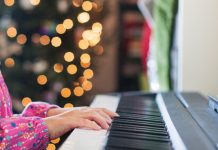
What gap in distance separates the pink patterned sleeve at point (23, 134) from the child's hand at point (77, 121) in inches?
0.7

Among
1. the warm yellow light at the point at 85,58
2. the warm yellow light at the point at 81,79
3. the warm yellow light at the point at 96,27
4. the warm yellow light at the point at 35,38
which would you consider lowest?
the warm yellow light at the point at 81,79

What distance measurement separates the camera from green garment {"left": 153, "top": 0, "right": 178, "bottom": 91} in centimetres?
175

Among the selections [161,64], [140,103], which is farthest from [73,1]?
[140,103]

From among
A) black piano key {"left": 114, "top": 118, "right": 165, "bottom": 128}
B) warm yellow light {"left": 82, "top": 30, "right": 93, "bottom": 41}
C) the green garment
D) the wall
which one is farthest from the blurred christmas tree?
black piano key {"left": 114, "top": 118, "right": 165, "bottom": 128}

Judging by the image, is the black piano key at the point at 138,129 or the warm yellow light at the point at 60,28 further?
the warm yellow light at the point at 60,28

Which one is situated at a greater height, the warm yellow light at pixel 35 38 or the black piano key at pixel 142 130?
the warm yellow light at pixel 35 38

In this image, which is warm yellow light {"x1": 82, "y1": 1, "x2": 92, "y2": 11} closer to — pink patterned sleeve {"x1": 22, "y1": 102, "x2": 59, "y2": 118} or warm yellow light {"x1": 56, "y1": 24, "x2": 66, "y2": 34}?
warm yellow light {"x1": 56, "y1": 24, "x2": 66, "y2": 34}

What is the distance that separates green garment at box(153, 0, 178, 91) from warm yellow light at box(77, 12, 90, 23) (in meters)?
1.42

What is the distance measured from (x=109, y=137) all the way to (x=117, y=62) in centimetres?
358

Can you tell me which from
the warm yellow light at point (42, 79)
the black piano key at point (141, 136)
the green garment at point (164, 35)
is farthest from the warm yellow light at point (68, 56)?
the black piano key at point (141, 136)

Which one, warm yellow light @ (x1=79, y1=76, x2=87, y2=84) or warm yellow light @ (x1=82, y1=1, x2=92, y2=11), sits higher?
warm yellow light @ (x1=82, y1=1, x2=92, y2=11)

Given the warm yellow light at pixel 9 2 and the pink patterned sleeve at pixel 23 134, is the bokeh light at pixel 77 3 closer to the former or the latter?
the warm yellow light at pixel 9 2

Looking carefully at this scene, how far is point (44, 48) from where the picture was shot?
3271 millimetres

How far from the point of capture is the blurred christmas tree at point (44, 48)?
10.6 ft
